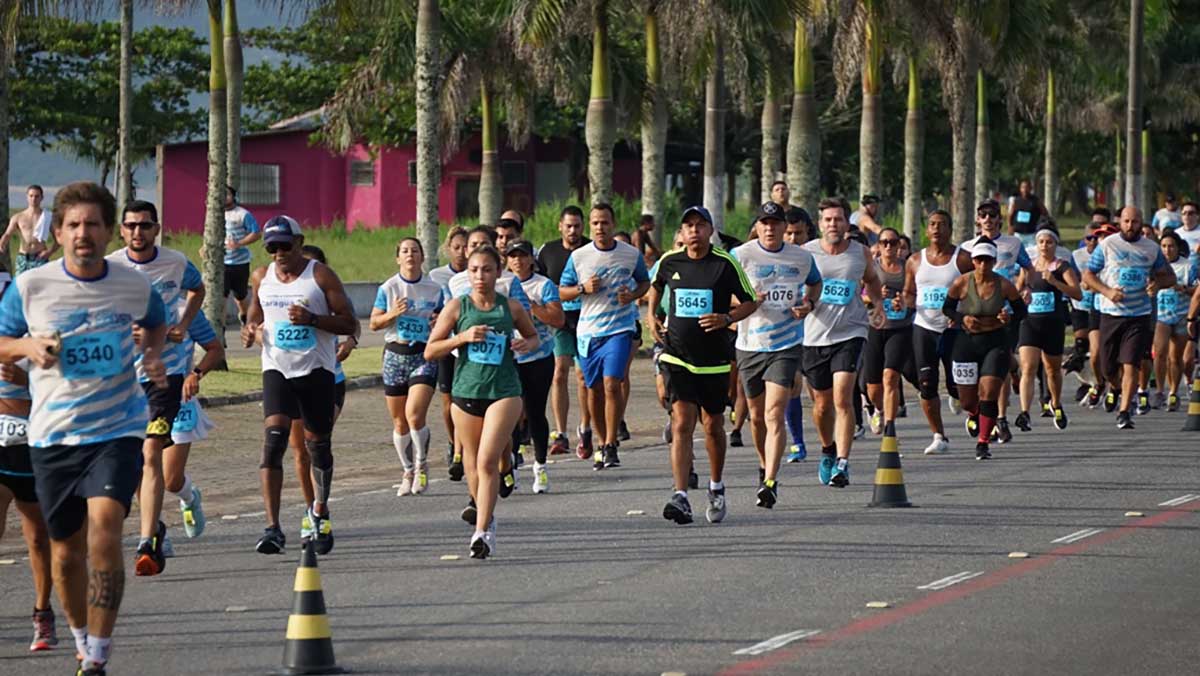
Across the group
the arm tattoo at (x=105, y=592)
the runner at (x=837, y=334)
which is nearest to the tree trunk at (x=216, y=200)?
the runner at (x=837, y=334)

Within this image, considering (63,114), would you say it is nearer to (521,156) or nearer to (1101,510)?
(521,156)

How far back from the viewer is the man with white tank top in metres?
12.4

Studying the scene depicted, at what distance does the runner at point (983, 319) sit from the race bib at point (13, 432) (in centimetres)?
999

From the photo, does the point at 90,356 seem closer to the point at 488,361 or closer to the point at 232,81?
the point at 488,361

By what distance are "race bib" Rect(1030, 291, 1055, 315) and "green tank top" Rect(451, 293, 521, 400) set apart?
9154 millimetres

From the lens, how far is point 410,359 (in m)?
15.6

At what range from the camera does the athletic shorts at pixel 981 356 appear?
18062 millimetres

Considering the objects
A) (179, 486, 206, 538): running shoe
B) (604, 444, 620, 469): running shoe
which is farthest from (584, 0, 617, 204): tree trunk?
(179, 486, 206, 538): running shoe

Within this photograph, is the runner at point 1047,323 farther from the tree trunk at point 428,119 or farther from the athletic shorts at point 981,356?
the tree trunk at point 428,119

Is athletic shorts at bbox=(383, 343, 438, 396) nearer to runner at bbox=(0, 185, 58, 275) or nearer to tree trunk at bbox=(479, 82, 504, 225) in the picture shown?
runner at bbox=(0, 185, 58, 275)

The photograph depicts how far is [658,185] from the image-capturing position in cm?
3634

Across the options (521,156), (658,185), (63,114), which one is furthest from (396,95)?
(658,185)

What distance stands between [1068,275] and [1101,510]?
6.51 m

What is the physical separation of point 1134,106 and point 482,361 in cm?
2683
